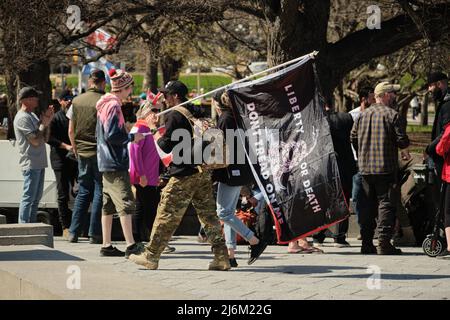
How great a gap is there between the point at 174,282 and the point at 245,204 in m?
3.60

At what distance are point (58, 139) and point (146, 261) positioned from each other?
383 centimetres

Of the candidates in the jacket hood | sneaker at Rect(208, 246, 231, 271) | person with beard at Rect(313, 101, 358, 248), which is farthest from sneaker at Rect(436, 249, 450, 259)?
the jacket hood

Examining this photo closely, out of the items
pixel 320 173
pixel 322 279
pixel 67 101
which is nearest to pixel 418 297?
pixel 322 279

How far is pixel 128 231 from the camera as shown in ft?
35.4

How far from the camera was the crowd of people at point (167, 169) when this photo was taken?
984cm

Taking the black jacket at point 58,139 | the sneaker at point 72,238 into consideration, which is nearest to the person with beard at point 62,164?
the black jacket at point 58,139

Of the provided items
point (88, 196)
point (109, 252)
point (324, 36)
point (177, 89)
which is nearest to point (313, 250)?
point (109, 252)

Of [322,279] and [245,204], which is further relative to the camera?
[245,204]

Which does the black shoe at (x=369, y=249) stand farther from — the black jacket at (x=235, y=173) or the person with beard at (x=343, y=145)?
the black jacket at (x=235, y=173)

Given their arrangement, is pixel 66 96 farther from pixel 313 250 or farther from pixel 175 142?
pixel 175 142
